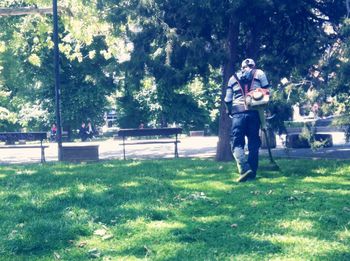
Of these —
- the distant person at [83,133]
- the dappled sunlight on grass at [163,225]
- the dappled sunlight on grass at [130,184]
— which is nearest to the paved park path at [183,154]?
the dappled sunlight on grass at [130,184]

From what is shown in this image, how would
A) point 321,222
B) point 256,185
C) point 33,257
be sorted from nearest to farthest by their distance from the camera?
point 33,257, point 321,222, point 256,185

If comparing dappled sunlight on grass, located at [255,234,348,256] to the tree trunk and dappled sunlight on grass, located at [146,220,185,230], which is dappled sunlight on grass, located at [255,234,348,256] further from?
the tree trunk

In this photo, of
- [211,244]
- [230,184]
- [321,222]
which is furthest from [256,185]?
A: [211,244]

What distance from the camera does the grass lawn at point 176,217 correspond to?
Answer: 411 centimetres

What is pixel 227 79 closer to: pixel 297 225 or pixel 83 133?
pixel 297 225

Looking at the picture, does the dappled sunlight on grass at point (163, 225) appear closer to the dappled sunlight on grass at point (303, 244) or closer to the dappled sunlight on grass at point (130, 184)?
the dappled sunlight on grass at point (303, 244)

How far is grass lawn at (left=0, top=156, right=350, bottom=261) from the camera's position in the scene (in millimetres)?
4113

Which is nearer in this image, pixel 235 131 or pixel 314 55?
pixel 235 131

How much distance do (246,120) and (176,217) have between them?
3.12 metres

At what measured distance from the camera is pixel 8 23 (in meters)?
19.4

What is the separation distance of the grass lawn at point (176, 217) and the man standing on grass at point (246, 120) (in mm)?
367

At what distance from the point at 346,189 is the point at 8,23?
1699 centimetres

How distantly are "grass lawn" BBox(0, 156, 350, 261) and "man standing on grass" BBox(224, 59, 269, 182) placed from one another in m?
0.37

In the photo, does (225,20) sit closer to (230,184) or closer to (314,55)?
(314,55)
